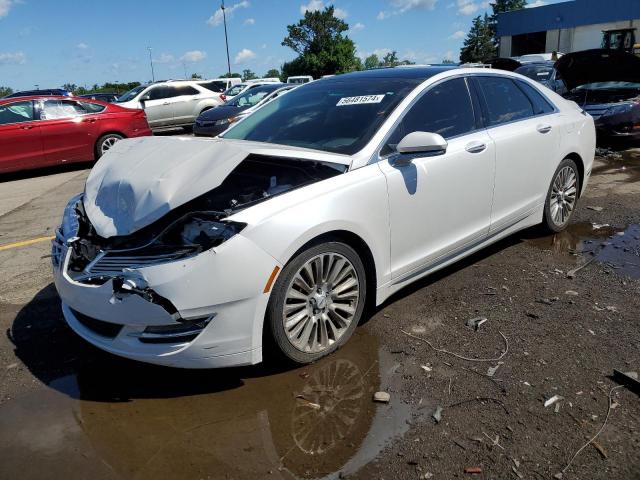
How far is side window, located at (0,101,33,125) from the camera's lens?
33.8 ft

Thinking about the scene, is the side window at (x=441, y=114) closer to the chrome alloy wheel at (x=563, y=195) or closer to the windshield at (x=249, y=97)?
the chrome alloy wheel at (x=563, y=195)

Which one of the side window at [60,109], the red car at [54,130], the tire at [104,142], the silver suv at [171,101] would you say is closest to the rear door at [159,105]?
the silver suv at [171,101]

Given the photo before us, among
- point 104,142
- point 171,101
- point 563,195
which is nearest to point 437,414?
point 563,195

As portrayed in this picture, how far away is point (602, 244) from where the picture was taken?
5039mm

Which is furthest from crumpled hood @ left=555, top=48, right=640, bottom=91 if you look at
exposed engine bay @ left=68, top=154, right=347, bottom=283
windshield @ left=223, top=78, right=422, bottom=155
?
exposed engine bay @ left=68, top=154, right=347, bottom=283

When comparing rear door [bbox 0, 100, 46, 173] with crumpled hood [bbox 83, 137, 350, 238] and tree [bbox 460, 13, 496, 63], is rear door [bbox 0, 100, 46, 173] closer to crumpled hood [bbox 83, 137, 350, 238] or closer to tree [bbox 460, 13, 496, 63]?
crumpled hood [bbox 83, 137, 350, 238]

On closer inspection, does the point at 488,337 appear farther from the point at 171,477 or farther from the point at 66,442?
the point at 66,442

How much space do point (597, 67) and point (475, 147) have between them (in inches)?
308

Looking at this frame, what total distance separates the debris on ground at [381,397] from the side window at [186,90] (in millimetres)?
16656

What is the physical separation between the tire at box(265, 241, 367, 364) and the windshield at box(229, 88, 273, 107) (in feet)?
40.2

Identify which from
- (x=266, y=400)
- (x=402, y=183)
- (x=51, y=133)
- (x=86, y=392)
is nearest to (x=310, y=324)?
(x=266, y=400)

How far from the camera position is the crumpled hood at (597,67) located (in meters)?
9.57

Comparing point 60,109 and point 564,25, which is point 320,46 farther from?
point 60,109

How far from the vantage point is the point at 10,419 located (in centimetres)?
279
